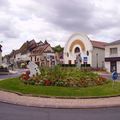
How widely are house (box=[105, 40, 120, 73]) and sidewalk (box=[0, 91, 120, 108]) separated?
4866cm

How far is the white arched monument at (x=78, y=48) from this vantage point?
78.1 metres

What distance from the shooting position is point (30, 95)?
18.3m

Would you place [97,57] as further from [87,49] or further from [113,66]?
[113,66]

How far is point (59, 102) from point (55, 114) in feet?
10.8

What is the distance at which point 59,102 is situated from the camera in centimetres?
1628

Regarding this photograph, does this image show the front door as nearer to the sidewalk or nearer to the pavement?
the pavement

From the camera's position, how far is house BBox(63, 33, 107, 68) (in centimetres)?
7769

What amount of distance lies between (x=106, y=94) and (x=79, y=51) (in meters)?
64.2

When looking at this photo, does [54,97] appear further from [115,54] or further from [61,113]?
[115,54]

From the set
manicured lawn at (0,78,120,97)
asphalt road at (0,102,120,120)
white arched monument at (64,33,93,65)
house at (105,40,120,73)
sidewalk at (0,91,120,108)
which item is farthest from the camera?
white arched monument at (64,33,93,65)

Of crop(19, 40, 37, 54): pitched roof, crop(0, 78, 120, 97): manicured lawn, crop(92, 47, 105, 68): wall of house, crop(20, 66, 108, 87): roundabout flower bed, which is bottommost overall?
crop(0, 78, 120, 97): manicured lawn

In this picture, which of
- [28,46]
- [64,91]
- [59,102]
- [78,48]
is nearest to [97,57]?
[78,48]

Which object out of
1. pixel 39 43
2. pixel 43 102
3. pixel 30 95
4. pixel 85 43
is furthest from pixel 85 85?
pixel 39 43

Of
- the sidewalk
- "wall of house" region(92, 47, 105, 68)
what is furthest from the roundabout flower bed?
"wall of house" region(92, 47, 105, 68)
